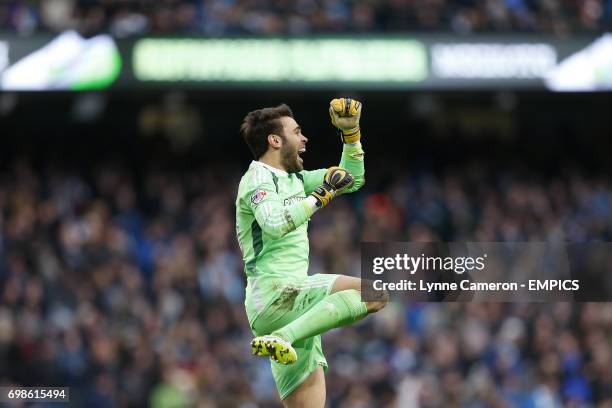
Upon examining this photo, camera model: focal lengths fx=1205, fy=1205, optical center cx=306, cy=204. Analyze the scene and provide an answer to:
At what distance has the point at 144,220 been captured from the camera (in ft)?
61.0

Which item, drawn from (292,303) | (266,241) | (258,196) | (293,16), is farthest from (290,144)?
(293,16)

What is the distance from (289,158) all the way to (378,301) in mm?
1052

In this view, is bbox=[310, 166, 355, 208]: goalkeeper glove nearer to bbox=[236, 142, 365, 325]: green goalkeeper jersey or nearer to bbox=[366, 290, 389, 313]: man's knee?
bbox=[236, 142, 365, 325]: green goalkeeper jersey

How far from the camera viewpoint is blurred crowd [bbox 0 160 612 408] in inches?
604

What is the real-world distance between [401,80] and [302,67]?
5.45ft

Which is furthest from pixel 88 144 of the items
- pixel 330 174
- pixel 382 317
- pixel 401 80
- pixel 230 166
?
pixel 330 174

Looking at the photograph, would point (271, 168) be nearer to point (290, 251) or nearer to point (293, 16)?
point (290, 251)

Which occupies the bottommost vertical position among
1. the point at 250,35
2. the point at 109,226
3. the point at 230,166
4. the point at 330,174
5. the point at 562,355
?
the point at 330,174

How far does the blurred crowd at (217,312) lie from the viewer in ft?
50.3

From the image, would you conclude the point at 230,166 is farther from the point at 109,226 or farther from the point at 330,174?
the point at 330,174

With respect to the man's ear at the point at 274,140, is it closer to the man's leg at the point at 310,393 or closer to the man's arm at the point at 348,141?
the man's arm at the point at 348,141

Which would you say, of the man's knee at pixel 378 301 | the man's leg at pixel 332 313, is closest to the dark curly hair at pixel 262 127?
the man's leg at pixel 332 313

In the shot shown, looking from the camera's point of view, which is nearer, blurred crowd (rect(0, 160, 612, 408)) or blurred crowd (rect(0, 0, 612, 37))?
blurred crowd (rect(0, 160, 612, 408))

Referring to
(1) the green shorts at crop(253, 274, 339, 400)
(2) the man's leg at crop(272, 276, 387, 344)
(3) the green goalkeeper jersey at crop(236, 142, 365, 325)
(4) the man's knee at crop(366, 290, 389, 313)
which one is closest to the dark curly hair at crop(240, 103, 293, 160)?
(3) the green goalkeeper jersey at crop(236, 142, 365, 325)
